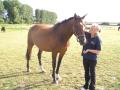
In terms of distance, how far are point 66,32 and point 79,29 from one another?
93 cm

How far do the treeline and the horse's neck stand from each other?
7515 cm

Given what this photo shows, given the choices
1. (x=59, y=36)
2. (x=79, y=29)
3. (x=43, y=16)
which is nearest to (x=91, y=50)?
(x=79, y=29)

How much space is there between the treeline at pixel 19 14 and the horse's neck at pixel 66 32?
75.1m

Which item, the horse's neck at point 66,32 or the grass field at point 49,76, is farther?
the horse's neck at point 66,32

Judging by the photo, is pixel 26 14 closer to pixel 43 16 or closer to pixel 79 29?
pixel 43 16

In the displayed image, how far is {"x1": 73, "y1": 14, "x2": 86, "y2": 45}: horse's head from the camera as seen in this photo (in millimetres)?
7005

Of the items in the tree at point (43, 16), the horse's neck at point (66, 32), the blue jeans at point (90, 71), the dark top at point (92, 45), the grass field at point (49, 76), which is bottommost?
the grass field at point (49, 76)

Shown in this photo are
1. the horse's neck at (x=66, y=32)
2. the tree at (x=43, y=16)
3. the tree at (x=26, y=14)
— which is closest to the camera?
the horse's neck at (x=66, y=32)

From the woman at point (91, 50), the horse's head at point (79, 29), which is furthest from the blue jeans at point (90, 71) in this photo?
the horse's head at point (79, 29)

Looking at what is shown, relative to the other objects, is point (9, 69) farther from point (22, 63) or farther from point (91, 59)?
point (91, 59)

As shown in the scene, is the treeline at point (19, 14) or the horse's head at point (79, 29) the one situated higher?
the treeline at point (19, 14)

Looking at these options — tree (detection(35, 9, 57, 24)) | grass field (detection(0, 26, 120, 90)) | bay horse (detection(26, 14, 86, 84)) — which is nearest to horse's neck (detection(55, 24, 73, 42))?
bay horse (detection(26, 14, 86, 84))

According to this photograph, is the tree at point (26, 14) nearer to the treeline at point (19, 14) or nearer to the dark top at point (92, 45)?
the treeline at point (19, 14)

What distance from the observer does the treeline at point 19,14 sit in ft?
295
